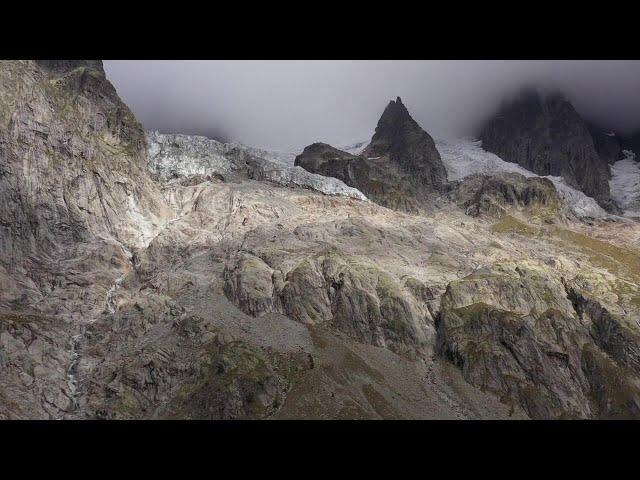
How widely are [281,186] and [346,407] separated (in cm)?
11156

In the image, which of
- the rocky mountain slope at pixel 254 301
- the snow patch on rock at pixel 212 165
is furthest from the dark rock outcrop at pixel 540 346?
the snow patch on rock at pixel 212 165

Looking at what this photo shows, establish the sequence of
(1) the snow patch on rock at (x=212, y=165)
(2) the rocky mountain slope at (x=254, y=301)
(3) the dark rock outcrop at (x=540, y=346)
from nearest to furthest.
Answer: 1. (2) the rocky mountain slope at (x=254, y=301)
2. (3) the dark rock outcrop at (x=540, y=346)
3. (1) the snow patch on rock at (x=212, y=165)

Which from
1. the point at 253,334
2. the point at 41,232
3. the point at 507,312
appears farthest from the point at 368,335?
the point at 41,232

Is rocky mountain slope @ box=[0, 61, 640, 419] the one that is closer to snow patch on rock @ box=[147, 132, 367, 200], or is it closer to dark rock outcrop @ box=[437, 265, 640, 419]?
dark rock outcrop @ box=[437, 265, 640, 419]

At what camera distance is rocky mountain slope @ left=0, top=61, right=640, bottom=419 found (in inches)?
3730

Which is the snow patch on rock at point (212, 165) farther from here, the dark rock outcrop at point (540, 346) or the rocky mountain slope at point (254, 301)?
the dark rock outcrop at point (540, 346)

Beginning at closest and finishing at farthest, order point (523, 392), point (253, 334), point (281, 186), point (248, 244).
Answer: point (523, 392) → point (253, 334) → point (248, 244) → point (281, 186)

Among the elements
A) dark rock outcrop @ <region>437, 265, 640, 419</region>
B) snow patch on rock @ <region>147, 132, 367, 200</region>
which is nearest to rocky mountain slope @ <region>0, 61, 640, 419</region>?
dark rock outcrop @ <region>437, 265, 640, 419</region>

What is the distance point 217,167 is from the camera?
623 ft

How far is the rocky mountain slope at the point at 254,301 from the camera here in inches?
3730

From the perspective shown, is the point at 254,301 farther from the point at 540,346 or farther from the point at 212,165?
the point at 212,165

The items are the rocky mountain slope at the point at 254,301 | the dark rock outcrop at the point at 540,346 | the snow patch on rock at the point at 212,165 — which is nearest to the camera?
the rocky mountain slope at the point at 254,301
